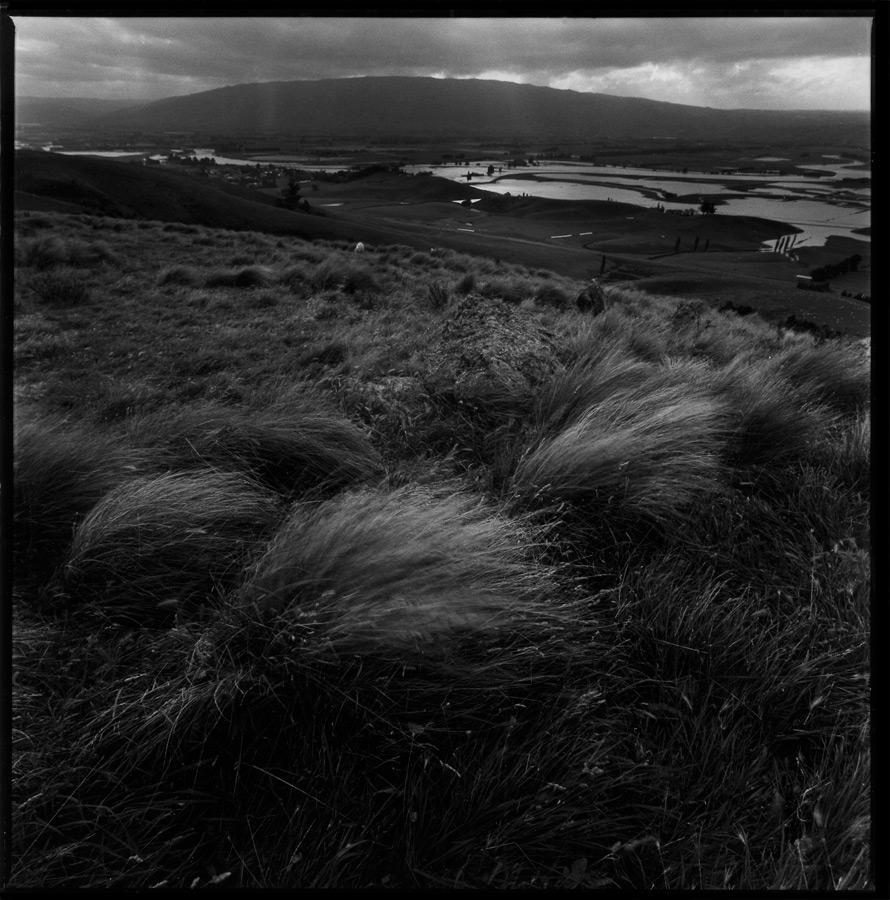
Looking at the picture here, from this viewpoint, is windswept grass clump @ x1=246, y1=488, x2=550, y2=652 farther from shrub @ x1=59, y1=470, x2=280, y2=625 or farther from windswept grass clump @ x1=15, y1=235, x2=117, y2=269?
windswept grass clump @ x1=15, y1=235, x2=117, y2=269

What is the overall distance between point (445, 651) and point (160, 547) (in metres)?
1.12

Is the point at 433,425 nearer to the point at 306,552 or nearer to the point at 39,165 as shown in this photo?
the point at 306,552

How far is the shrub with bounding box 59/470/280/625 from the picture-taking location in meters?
1.74

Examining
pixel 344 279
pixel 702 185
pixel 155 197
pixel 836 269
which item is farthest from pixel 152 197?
pixel 836 269

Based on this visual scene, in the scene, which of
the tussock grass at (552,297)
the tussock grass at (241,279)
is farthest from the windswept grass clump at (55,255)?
the tussock grass at (552,297)

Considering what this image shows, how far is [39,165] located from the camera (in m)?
47.9

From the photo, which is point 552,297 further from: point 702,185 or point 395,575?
point 702,185

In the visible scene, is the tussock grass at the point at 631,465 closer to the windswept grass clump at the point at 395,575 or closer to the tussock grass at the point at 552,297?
the windswept grass clump at the point at 395,575

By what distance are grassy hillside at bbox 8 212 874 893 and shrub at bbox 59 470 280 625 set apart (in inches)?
0.5

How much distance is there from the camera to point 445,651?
1450 mm

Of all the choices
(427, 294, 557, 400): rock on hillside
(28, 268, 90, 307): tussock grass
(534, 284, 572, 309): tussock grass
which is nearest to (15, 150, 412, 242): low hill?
(534, 284, 572, 309): tussock grass

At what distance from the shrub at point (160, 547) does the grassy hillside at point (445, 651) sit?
13 millimetres

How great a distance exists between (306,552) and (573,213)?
79629mm

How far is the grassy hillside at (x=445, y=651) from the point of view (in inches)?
46.1
